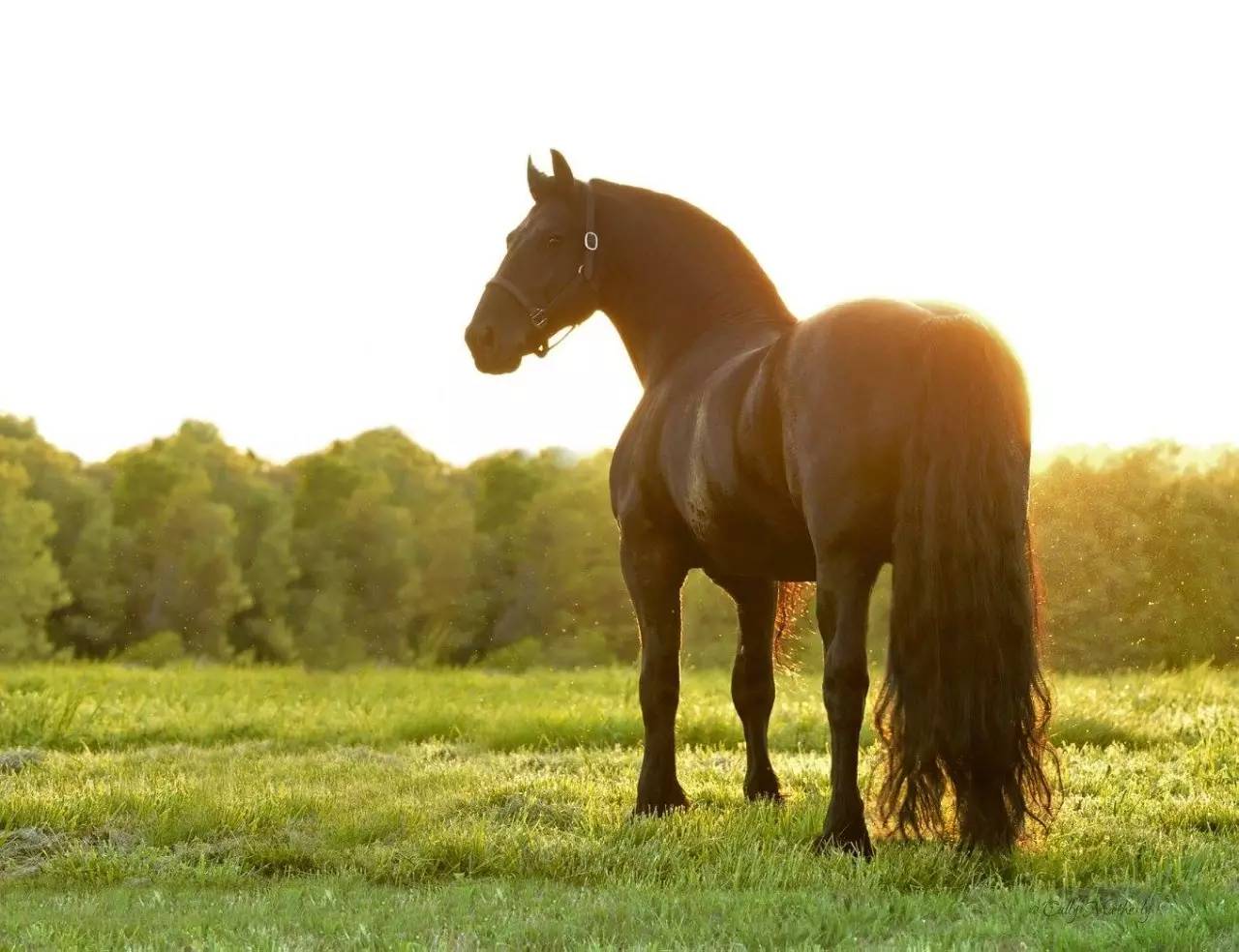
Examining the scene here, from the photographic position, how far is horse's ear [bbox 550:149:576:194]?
7.72 meters

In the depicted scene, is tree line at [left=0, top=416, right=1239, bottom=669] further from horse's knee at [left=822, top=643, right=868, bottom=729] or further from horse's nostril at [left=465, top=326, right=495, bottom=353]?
horse's knee at [left=822, top=643, right=868, bottom=729]

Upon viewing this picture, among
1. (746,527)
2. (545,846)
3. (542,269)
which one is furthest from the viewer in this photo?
(542,269)

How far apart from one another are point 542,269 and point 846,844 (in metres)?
3.80

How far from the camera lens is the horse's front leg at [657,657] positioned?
7.36 metres

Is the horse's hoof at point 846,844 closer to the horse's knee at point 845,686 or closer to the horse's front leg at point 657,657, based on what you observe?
the horse's knee at point 845,686

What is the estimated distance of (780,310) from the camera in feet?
24.8

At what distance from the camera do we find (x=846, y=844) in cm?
586

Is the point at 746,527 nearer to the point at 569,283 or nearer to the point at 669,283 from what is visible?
the point at 669,283

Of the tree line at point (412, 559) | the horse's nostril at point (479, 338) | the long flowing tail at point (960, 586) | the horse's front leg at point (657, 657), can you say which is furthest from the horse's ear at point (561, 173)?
the tree line at point (412, 559)

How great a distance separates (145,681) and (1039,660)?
15.7m

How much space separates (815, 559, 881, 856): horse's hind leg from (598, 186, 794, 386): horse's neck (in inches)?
Answer: 84.1

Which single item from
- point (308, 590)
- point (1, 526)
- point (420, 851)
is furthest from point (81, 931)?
point (1, 526)

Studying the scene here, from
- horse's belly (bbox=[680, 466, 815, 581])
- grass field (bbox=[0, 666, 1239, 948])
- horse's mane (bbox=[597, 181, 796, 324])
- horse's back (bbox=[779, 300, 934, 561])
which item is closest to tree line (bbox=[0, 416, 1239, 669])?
grass field (bbox=[0, 666, 1239, 948])

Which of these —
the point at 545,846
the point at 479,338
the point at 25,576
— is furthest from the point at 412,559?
the point at 545,846
